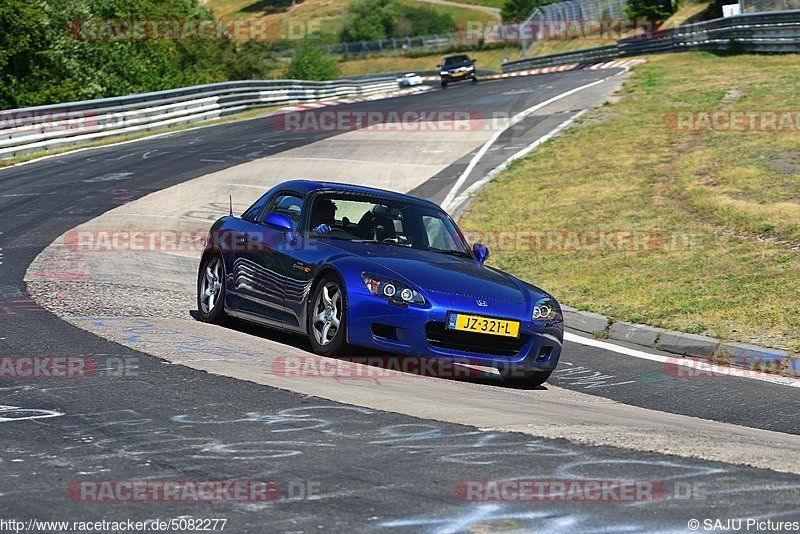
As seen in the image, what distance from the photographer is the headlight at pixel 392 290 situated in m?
8.72

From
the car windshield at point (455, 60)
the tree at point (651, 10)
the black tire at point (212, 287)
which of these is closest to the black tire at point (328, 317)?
the black tire at point (212, 287)

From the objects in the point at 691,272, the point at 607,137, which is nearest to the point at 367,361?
the point at 691,272

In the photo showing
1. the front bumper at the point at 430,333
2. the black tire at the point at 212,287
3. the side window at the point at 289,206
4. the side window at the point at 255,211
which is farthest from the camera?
the side window at the point at 255,211

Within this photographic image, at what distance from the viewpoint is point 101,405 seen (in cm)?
657

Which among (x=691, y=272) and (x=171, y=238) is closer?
(x=691, y=272)

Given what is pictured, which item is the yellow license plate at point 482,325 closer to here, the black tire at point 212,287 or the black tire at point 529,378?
the black tire at point 529,378

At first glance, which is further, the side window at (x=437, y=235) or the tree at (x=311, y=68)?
the tree at (x=311, y=68)

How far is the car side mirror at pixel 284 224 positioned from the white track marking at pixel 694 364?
10.9 ft

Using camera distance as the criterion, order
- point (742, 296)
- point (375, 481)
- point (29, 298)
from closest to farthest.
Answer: point (375, 481) → point (29, 298) → point (742, 296)

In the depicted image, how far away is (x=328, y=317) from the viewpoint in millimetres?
9055

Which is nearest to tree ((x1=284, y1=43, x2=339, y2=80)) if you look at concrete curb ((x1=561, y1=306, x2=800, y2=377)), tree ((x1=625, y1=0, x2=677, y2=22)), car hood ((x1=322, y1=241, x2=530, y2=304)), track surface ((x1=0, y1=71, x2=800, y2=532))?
tree ((x1=625, y1=0, x2=677, y2=22))

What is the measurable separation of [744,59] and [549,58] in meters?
22.9

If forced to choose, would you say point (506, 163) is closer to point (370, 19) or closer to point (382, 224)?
point (382, 224)

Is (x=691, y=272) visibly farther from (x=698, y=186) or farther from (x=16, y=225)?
(x=16, y=225)
